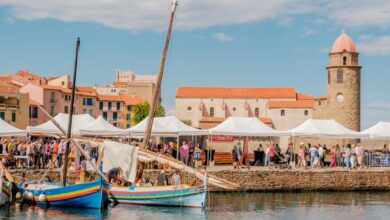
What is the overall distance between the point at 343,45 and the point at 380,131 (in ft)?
138

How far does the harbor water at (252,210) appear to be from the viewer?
2272cm

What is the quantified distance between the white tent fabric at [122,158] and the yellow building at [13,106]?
42.3 m

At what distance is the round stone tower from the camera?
76438mm

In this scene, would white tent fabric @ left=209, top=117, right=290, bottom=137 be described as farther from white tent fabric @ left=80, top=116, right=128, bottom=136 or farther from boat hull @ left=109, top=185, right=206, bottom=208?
boat hull @ left=109, top=185, right=206, bottom=208

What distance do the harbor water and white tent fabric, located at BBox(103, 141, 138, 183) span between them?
1508 mm

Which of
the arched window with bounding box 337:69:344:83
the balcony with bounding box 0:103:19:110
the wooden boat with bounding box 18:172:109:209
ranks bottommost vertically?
the wooden boat with bounding box 18:172:109:209

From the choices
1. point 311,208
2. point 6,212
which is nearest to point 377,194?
point 311,208

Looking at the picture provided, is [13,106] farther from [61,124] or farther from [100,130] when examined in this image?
[100,130]

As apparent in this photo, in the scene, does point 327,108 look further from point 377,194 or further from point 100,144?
point 100,144

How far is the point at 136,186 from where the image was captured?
25.2 meters

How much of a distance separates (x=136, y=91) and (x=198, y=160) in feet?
308

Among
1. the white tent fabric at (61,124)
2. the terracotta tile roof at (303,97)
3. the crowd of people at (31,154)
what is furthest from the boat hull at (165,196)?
the terracotta tile roof at (303,97)

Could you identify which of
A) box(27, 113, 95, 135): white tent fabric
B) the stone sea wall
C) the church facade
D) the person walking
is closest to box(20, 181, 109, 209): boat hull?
the stone sea wall

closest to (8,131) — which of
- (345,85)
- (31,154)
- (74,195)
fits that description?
(31,154)
